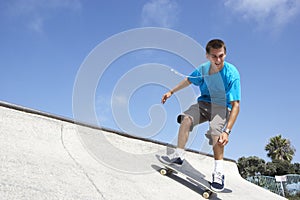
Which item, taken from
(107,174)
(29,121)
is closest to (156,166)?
(107,174)

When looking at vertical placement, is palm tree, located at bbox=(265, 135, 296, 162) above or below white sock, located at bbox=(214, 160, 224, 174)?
above

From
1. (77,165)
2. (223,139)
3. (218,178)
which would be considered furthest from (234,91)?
(77,165)

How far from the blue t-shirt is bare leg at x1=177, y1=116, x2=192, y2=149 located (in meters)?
0.41

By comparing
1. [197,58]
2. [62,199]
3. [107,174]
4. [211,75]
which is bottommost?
[62,199]

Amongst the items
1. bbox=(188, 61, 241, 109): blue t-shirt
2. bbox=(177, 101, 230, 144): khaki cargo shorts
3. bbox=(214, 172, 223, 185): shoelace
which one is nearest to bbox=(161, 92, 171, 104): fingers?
bbox=(177, 101, 230, 144): khaki cargo shorts

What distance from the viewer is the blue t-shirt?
12.0ft

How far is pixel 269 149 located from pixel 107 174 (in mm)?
46997

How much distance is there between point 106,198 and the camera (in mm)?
2572

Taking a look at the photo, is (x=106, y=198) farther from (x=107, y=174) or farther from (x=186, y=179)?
(x=186, y=179)

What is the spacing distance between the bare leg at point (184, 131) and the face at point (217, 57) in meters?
0.81

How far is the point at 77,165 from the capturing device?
323cm

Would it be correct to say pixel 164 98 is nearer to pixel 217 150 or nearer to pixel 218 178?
pixel 217 150

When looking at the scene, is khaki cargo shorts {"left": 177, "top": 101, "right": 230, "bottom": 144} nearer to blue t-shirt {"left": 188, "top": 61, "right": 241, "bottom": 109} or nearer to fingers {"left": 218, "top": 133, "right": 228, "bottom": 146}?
blue t-shirt {"left": 188, "top": 61, "right": 241, "bottom": 109}

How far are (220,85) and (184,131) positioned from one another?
0.77 metres
